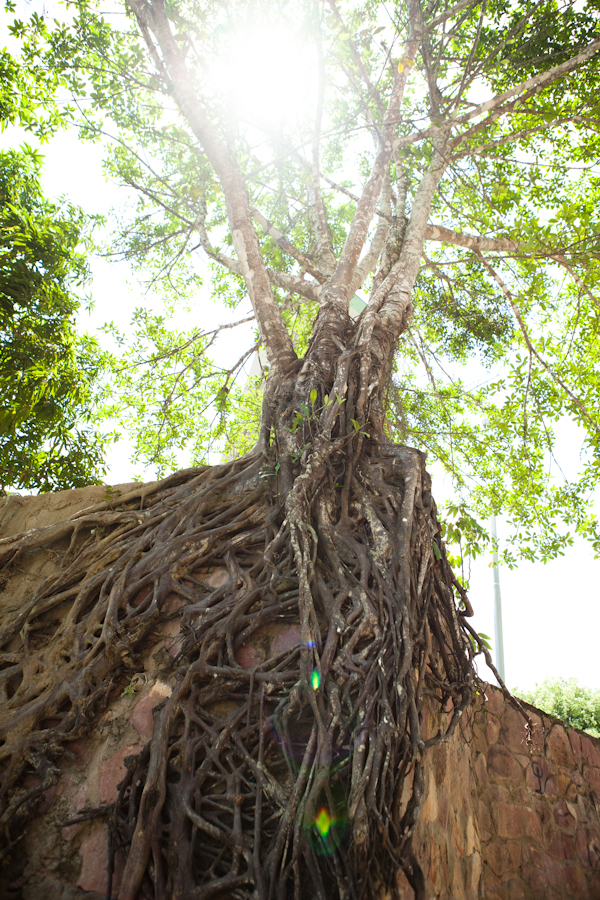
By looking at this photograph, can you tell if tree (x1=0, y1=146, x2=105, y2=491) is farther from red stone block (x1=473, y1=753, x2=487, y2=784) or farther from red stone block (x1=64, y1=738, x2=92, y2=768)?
red stone block (x1=473, y1=753, x2=487, y2=784)

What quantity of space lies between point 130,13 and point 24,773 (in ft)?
19.6

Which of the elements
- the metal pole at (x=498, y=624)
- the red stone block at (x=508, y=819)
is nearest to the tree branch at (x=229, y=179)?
the red stone block at (x=508, y=819)

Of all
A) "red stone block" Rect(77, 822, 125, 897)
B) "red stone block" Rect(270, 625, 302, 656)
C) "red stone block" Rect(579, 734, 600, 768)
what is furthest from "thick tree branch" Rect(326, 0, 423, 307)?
"red stone block" Rect(579, 734, 600, 768)

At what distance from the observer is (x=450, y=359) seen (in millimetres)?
8062

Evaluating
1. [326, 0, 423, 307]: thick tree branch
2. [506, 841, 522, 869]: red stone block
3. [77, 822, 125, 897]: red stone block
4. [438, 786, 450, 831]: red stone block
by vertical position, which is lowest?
[77, 822, 125, 897]: red stone block

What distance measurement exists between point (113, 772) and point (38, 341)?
461 centimetres

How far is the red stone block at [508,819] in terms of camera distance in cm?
370

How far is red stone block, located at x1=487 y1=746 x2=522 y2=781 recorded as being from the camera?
Answer: 3.92m

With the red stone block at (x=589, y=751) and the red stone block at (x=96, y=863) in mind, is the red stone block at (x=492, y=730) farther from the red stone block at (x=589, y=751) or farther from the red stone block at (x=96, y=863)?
the red stone block at (x=96, y=863)

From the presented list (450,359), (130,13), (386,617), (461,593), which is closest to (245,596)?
(386,617)

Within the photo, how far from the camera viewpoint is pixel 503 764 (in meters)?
→ 3.98

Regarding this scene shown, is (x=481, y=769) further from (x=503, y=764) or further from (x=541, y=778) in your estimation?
(x=541, y=778)

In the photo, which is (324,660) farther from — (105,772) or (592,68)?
(592,68)

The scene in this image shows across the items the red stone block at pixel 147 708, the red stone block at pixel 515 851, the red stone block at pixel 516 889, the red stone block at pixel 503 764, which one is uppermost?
the red stone block at pixel 503 764
